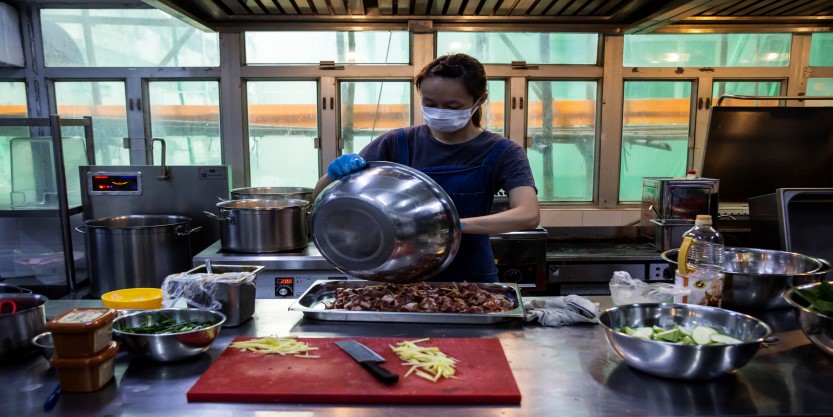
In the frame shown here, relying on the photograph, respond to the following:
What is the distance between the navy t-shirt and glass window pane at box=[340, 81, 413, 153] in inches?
88.1

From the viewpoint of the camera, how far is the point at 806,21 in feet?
13.7

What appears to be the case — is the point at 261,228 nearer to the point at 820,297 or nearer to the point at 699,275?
the point at 699,275

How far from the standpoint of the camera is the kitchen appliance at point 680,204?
Answer: 11.4 feet

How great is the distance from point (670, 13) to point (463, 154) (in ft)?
6.69

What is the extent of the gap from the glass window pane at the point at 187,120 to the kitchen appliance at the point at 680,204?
3336 mm

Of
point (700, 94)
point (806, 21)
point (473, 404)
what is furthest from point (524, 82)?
point (473, 404)

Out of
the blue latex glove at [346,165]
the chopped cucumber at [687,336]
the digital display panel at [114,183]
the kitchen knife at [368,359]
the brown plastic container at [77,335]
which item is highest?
the blue latex glove at [346,165]

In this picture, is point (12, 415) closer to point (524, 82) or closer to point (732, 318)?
point (732, 318)

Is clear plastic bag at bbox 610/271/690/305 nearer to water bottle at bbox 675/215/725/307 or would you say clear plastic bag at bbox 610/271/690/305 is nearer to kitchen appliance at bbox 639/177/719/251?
water bottle at bbox 675/215/725/307

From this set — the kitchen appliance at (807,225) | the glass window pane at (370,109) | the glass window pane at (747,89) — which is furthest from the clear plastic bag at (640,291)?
the glass window pane at (747,89)

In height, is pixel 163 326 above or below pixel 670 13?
below

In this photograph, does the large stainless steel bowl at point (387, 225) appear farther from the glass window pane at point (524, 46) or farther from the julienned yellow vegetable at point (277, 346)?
the glass window pane at point (524, 46)

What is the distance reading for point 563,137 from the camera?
448cm

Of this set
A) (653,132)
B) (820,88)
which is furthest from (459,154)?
(820,88)
